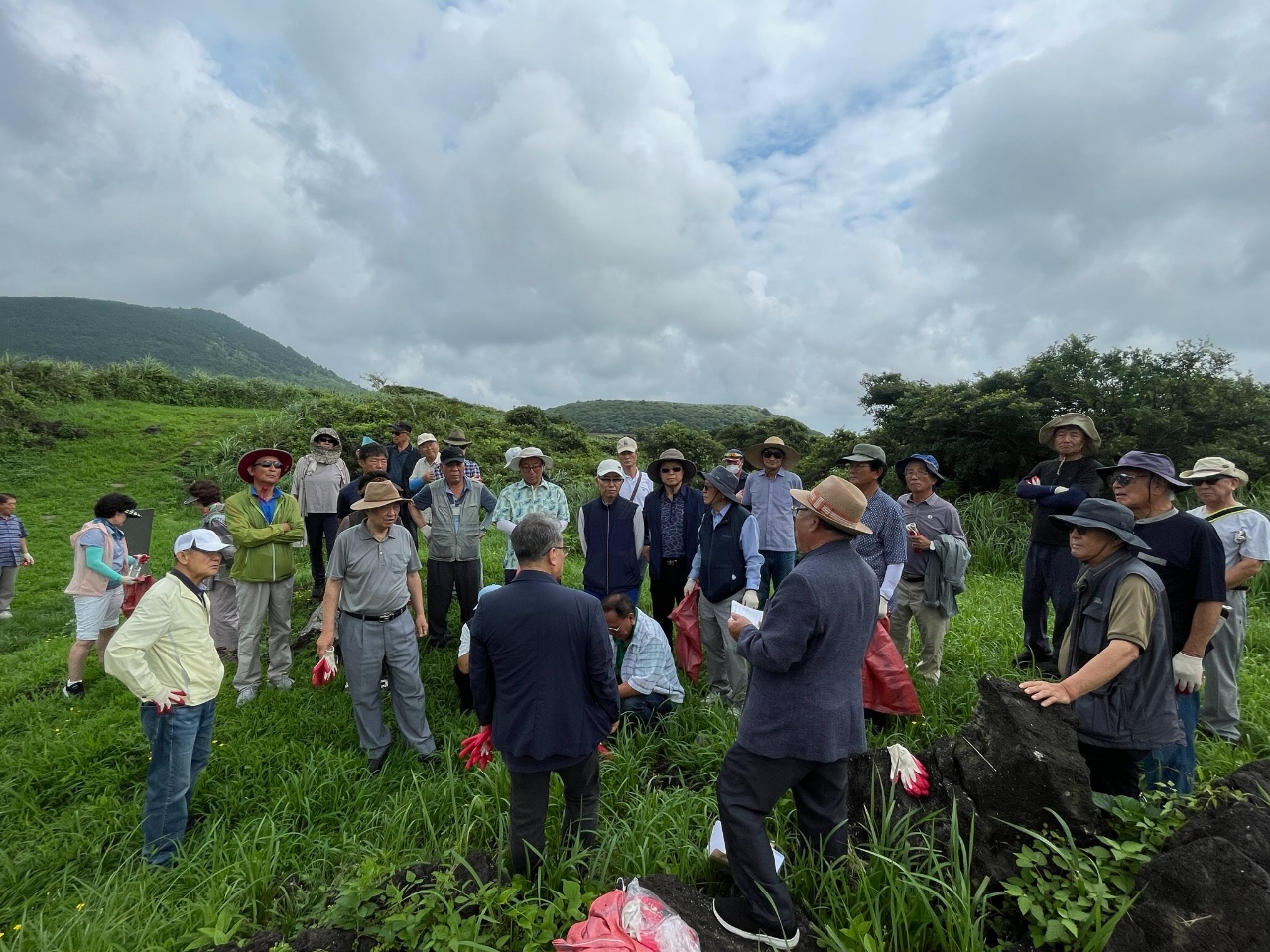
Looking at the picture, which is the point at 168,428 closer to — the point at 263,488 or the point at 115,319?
the point at 263,488

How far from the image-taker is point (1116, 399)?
11.6 m

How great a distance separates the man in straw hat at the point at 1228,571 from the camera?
3.62 metres

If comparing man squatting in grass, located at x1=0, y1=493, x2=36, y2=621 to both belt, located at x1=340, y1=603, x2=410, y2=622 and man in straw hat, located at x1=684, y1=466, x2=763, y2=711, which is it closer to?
belt, located at x1=340, y1=603, x2=410, y2=622

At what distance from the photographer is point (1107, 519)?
2.55 meters

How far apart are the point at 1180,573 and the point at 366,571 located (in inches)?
180

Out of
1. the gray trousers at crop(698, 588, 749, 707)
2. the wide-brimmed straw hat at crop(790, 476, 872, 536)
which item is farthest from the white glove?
Answer: the gray trousers at crop(698, 588, 749, 707)

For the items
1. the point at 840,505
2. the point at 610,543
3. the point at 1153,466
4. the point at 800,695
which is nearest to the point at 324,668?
the point at 610,543

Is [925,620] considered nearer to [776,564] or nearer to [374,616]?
[776,564]

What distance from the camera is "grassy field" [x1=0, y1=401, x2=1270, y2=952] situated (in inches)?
88.6

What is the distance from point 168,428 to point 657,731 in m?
16.3

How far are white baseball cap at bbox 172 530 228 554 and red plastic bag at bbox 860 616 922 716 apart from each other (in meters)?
3.91

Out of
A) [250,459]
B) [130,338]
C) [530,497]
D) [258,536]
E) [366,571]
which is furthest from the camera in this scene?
[130,338]

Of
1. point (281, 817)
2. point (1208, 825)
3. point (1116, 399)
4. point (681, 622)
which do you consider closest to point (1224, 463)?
point (1208, 825)

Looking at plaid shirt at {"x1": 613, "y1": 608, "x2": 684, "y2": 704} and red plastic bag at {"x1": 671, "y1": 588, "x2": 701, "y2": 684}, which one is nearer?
plaid shirt at {"x1": 613, "y1": 608, "x2": 684, "y2": 704}
